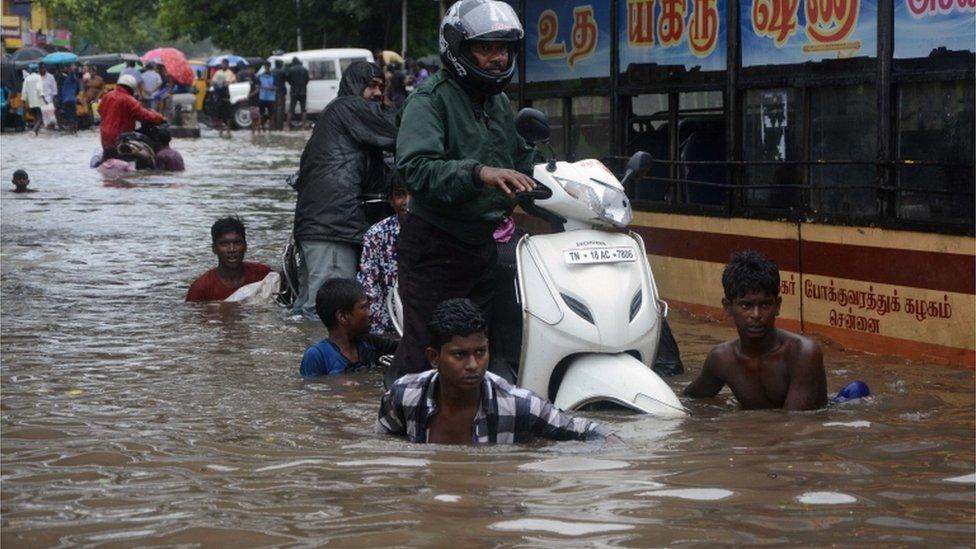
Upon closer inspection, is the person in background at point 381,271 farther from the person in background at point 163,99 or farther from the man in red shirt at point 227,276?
the person in background at point 163,99

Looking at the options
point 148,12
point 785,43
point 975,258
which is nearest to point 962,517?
point 975,258

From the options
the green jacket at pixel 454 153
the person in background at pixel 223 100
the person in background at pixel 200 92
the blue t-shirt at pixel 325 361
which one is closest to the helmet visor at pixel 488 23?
the green jacket at pixel 454 153

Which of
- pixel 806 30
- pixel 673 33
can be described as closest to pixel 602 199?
pixel 806 30

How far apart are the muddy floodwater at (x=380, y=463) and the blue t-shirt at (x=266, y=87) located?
1327 inches

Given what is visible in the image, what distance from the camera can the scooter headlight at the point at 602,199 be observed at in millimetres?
6477

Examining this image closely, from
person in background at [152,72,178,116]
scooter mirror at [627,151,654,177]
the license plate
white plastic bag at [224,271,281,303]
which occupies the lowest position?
white plastic bag at [224,271,281,303]

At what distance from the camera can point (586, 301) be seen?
20.7 feet

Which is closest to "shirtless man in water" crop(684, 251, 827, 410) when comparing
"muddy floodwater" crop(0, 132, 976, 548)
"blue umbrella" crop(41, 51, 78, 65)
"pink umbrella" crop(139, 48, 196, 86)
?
"muddy floodwater" crop(0, 132, 976, 548)

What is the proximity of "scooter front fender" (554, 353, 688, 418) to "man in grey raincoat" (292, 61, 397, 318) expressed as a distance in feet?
12.6

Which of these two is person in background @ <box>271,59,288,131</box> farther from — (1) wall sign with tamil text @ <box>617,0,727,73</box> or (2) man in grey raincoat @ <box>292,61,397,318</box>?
(2) man in grey raincoat @ <box>292,61,397,318</box>

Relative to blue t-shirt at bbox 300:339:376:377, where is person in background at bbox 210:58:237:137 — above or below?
above

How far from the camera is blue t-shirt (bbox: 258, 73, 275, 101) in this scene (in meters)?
43.5

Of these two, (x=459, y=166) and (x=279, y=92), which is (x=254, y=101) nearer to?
(x=279, y=92)

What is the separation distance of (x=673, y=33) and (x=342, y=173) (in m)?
2.33
